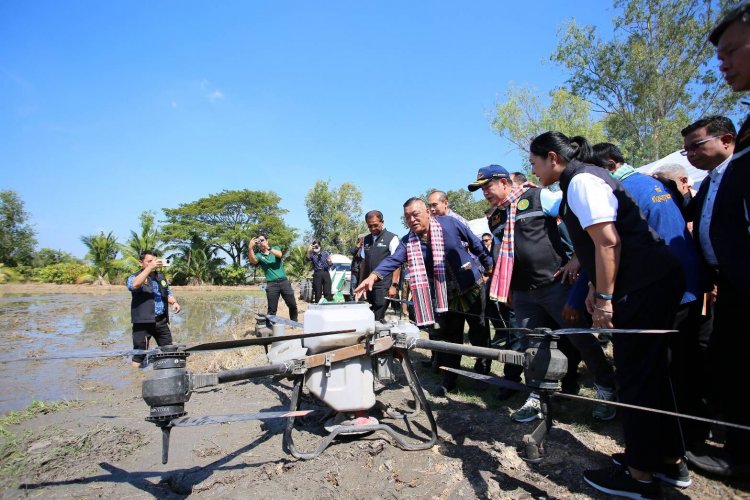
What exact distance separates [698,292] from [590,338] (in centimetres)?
82

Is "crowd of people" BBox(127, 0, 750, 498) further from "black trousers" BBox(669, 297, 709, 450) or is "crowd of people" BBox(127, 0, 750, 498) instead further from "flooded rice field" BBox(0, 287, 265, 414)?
"flooded rice field" BBox(0, 287, 265, 414)

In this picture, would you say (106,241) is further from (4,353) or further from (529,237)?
(529,237)

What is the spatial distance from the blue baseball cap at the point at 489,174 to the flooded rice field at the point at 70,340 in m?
2.57

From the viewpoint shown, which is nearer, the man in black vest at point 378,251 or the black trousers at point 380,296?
the man in black vest at point 378,251

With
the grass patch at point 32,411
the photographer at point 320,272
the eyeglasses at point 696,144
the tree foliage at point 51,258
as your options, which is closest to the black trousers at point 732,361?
the eyeglasses at point 696,144

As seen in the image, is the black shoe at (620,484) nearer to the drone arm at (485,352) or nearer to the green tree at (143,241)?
the drone arm at (485,352)

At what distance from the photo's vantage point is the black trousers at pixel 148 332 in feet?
17.8

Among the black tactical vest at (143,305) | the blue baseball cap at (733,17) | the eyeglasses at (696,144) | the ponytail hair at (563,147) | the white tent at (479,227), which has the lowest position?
the black tactical vest at (143,305)

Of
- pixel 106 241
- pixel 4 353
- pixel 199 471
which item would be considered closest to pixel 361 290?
pixel 199 471

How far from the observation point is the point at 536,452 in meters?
1.89

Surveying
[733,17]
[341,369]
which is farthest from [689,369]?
[341,369]

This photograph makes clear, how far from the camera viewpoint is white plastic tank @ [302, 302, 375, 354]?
2893mm

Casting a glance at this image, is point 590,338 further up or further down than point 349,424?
further up

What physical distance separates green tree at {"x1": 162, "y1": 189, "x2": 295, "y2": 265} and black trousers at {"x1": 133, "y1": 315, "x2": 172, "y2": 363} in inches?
1376
